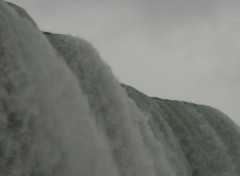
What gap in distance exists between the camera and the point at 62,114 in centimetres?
984

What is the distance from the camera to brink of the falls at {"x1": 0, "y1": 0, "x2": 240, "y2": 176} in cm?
907

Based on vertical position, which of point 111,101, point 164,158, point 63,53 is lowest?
point 164,158

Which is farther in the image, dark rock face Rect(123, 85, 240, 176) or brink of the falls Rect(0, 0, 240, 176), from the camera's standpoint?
dark rock face Rect(123, 85, 240, 176)

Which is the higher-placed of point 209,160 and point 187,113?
point 187,113

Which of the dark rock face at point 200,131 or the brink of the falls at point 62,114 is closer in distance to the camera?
the brink of the falls at point 62,114

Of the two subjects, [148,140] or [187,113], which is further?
[187,113]

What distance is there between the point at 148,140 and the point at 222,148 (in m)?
5.03

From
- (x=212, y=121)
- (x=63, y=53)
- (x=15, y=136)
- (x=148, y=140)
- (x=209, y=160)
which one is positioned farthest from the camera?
(x=212, y=121)

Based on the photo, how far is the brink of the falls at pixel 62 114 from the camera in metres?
9.07

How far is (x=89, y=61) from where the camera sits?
1159 cm

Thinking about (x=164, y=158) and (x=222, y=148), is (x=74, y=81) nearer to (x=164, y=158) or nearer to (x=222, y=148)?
(x=164, y=158)

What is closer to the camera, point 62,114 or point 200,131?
point 62,114

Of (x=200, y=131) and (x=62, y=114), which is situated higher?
(x=200, y=131)

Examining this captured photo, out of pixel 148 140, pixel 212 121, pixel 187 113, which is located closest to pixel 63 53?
pixel 148 140
